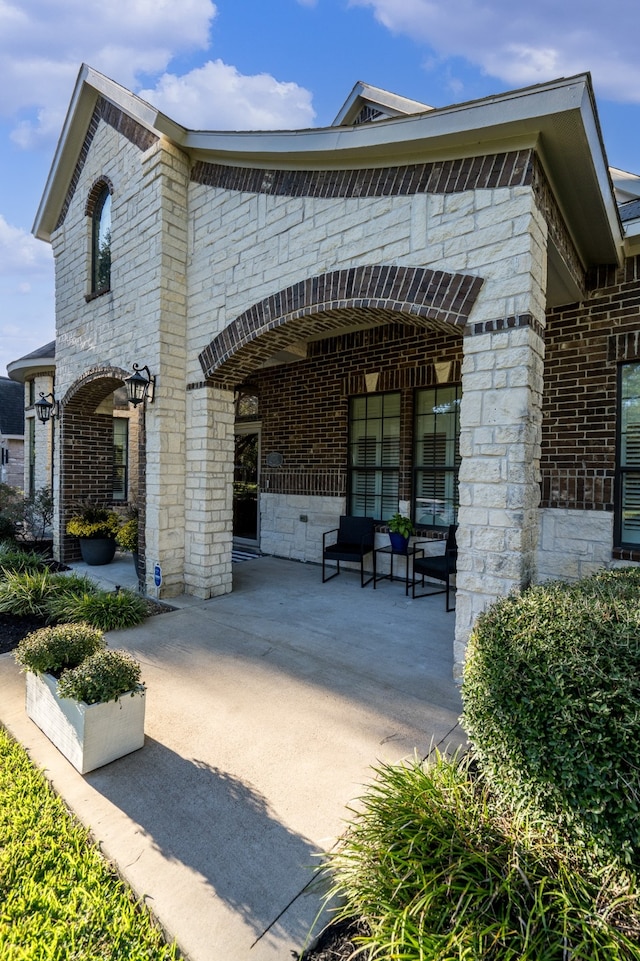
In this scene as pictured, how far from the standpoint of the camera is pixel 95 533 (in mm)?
7227

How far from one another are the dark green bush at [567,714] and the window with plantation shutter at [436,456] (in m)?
3.92

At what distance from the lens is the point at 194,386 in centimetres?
555

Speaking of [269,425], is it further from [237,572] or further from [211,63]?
[211,63]

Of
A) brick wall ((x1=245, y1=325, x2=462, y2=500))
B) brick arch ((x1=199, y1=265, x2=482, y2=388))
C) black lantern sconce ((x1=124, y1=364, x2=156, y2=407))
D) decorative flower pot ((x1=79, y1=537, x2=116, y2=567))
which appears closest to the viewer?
brick arch ((x1=199, y1=265, x2=482, y2=388))

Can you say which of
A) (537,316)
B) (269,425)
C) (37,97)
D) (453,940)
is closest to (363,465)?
(269,425)

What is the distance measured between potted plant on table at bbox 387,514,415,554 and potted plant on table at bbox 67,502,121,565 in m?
4.42

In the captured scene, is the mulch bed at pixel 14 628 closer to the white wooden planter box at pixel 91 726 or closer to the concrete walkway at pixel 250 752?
the concrete walkway at pixel 250 752

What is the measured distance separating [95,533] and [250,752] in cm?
567

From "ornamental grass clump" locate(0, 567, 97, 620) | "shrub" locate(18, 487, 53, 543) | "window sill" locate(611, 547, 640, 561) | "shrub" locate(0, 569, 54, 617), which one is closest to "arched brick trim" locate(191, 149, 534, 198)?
"window sill" locate(611, 547, 640, 561)

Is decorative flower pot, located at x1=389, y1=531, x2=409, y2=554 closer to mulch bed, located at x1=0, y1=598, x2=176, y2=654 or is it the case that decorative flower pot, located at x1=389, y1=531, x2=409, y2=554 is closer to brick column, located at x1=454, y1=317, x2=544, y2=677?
brick column, located at x1=454, y1=317, x2=544, y2=677

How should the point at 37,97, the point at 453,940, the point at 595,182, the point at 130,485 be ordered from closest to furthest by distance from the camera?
the point at 453,940, the point at 595,182, the point at 37,97, the point at 130,485

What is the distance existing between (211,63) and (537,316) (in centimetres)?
620

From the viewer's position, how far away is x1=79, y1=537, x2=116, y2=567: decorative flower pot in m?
7.27

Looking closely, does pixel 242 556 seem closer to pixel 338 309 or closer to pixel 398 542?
pixel 398 542
